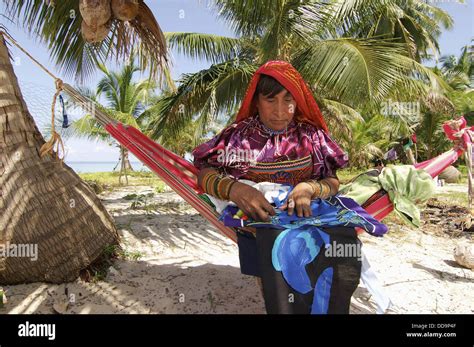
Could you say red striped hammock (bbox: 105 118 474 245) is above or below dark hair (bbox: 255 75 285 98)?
below

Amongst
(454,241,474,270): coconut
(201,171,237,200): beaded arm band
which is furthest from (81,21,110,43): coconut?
(454,241,474,270): coconut

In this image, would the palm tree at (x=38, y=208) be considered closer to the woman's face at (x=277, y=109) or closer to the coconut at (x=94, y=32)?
the coconut at (x=94, y=32)

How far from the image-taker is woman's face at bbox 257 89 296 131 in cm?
138

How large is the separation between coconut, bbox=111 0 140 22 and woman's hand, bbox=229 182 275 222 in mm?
1329

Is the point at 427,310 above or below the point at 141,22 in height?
below

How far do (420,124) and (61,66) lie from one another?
1187 centimetres

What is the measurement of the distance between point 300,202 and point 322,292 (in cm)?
31

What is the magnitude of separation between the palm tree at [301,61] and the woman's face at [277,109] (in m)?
1.62

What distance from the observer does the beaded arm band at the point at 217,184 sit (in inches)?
50.0

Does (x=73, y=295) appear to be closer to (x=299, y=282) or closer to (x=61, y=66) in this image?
(x=299, y=282)

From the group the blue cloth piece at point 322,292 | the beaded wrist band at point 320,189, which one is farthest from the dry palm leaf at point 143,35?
the blue cloth piece at point 322,292

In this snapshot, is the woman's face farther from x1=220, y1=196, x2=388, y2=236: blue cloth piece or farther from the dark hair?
x1=220, y1=196, x2=388, y2=236: blue cloth piece

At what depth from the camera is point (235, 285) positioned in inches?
79.0
